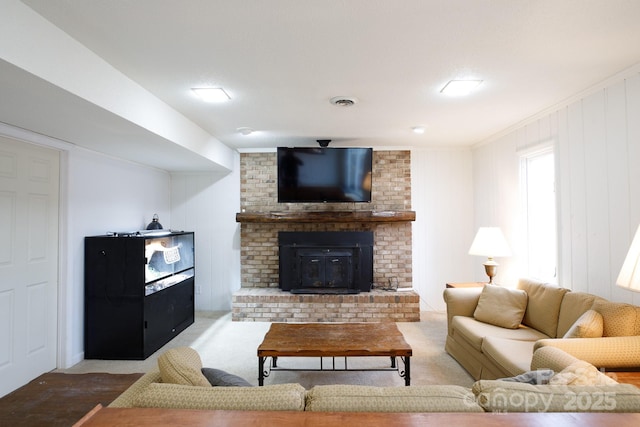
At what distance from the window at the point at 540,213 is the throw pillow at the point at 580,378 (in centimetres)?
217

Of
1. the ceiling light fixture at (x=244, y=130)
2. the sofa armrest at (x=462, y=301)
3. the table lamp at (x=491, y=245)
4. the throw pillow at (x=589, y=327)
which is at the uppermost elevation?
the ceiling light fixture at (x=244, y=130)

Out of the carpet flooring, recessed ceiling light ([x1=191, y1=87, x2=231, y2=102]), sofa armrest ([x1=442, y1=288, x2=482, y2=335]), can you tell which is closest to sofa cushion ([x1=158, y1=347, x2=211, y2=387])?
the carpet flooring

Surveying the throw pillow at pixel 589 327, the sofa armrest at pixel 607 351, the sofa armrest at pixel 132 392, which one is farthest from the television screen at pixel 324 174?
the sofa armrest at pixel 132 392

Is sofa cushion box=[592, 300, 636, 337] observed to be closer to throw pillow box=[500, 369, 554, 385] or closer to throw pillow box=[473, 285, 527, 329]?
throw pillow box=[473, 285, 527, 329]

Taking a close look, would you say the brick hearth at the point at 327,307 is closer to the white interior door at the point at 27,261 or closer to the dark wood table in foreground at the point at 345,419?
the white interior door at the point at 27,261

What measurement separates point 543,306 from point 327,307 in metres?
2.54

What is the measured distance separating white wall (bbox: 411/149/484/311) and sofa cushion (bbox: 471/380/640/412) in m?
3.84

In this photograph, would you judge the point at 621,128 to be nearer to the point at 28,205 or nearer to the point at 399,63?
the point at 399,63

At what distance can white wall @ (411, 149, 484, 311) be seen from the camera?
509 cm

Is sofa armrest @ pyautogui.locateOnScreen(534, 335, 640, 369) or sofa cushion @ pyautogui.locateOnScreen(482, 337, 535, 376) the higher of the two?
sofa armrest @ pyautogui.locateOnScreen(534, 335, 640, 369)

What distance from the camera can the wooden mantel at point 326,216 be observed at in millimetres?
4766

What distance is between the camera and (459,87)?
272 centimetres

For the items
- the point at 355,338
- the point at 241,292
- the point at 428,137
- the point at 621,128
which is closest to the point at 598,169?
the point at 621,128

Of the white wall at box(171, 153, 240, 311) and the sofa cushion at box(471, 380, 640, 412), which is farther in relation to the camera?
the white wall at box(171, 153, 240, 311)
